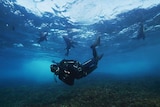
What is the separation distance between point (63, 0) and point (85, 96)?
8.88 meters

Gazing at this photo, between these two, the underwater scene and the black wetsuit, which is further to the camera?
the underwater scene

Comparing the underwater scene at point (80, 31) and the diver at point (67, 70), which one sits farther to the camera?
the underwater scene at point (80, 31)

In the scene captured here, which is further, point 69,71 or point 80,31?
point 80,31

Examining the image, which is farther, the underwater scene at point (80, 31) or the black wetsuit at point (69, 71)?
the underwater scene at point (80, 31)

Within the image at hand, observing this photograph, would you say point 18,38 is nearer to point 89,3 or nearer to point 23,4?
point 23,4

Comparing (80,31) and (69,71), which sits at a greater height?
(80,31)

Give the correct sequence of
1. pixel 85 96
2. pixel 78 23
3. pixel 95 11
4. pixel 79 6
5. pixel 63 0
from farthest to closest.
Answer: pixel 78 23
pixel 95 11
pixel 79 6
pixel 63 0
pixel 85 96

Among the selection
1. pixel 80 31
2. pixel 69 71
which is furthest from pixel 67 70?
pixel 80 31

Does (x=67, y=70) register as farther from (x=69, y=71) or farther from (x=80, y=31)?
(x=80, y=31)

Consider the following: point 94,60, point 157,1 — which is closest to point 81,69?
point 94,60

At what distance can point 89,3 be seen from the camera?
1733 centimetres

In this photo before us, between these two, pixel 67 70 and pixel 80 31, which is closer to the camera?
pixel 67 70

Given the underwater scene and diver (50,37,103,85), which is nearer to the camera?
diver (50,37,103,85)

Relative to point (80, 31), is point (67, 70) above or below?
below
